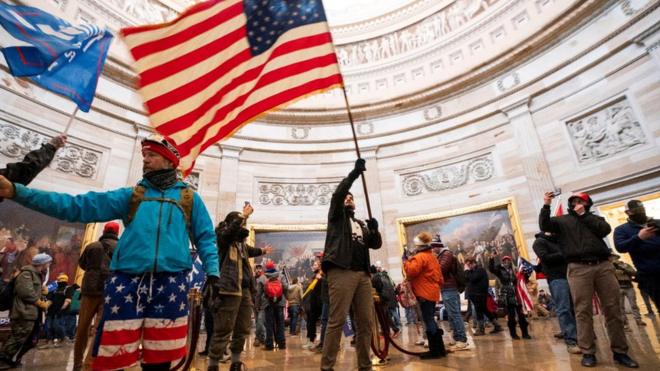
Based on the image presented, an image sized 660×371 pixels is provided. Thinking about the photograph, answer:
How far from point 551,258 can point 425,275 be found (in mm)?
1772

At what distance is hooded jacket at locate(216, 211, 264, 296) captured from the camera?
146 inches

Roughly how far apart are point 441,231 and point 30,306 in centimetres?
1173

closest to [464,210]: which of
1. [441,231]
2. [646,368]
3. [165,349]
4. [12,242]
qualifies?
[441,231]

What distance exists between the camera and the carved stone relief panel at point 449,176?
41.8ft

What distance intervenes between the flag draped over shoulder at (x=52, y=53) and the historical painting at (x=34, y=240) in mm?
7007

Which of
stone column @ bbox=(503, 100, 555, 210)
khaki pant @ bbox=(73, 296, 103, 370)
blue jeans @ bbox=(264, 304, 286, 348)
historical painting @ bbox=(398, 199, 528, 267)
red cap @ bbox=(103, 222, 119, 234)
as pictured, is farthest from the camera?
historical painting @ bbox=(398, 199, 528, 267)

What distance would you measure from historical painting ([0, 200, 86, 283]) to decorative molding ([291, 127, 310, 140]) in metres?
8.91

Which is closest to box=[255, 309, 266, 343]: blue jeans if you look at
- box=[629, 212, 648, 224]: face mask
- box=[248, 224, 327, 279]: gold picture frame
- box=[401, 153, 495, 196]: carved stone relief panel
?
box=[248, 224, 327, 279]: gold picture frame

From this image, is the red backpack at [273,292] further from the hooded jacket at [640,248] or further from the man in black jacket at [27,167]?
the hooded jacket at [640,248]

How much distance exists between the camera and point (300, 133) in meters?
15.7

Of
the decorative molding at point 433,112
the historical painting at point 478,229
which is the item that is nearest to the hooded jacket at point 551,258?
the historical painting at point 478,229

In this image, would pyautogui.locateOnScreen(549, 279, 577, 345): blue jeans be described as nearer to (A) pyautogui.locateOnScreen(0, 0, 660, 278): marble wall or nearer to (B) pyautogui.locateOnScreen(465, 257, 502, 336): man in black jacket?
(B) pyautogui.locateOnScreen(465, 257, 502, 336): man in black jacket

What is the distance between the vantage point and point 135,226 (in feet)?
6.49

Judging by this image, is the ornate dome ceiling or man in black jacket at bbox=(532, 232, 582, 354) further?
the ornate dome ceiling
